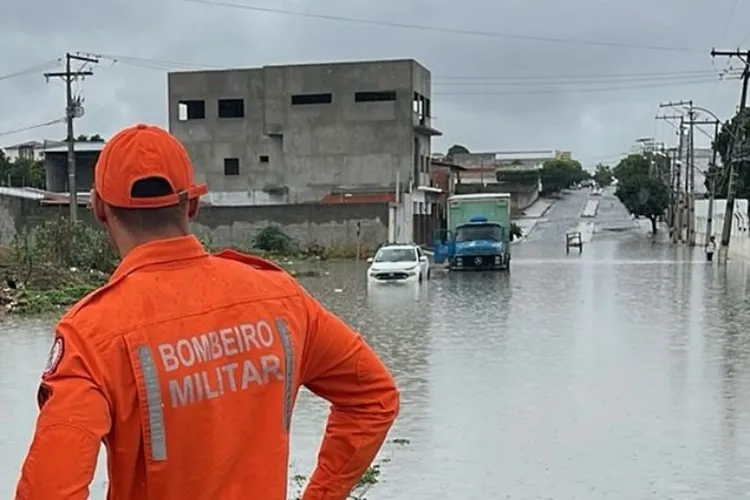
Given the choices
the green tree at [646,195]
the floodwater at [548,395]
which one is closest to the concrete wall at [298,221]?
the floodwater at [548,395]

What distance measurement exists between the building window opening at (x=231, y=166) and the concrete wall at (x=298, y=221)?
40.5 ft

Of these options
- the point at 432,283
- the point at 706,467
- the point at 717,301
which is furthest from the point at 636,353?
the point at 432,283

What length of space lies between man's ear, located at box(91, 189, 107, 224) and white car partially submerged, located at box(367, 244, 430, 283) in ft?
109

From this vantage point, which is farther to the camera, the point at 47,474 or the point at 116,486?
the point at 116,486

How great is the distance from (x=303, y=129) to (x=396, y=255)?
31684mm

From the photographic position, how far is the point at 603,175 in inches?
7470

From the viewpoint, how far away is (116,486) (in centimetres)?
247

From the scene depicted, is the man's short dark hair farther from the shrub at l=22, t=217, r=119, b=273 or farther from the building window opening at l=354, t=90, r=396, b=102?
the building window opening at l=354, t=90, r=396, b=102

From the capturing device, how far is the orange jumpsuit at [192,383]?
2.26 meters

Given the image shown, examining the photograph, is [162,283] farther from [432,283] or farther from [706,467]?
[432,283]

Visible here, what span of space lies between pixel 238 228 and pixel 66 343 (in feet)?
186

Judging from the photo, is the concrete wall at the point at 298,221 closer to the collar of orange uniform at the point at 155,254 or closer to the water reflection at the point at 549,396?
the water reflection at the point at 549,396

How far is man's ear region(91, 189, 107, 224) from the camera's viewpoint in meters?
2.62

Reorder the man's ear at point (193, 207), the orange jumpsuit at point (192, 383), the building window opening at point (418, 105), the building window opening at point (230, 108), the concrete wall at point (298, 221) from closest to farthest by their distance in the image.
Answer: the orange jumpsuit at point (192, 383) < the man's ear at point (193, 207) < the concrete wall at point (298, 221) < the building window opening at point (418, 105) < the building window opening at point (230, 108)
